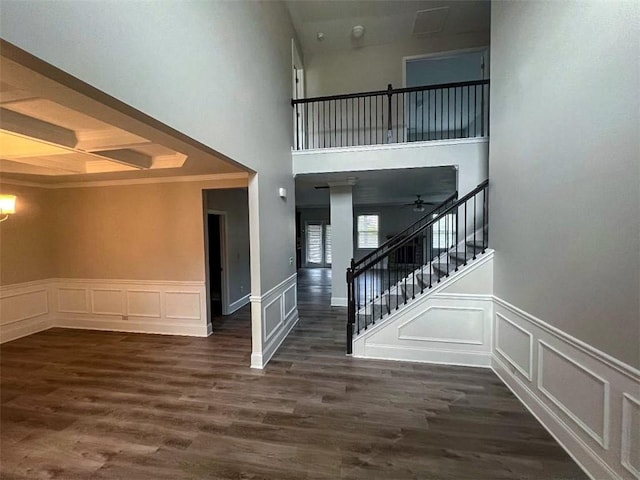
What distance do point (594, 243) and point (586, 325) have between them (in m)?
0.53

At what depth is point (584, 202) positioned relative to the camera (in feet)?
5.66

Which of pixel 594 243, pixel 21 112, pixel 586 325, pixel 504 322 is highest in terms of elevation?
pixel 21 112

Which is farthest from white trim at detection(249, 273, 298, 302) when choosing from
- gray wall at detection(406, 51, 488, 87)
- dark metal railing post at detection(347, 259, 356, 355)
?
gray wall at detection(406, 51, 488, 87)

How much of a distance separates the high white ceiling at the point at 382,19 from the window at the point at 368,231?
6.17m

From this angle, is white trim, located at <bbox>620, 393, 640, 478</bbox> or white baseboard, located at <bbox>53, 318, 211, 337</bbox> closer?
white trim, located at <bbox>620, 393, 640, 478</bbox>

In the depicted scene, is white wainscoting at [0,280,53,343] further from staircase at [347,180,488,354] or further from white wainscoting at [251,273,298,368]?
staircase at [347,180,488,354]

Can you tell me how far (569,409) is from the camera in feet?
6.29

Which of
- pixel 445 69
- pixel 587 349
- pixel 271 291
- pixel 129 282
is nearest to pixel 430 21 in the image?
pixel 445 69

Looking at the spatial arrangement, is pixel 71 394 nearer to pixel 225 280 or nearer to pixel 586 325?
pixel 225 280

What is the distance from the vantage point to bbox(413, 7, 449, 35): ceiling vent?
4.57m

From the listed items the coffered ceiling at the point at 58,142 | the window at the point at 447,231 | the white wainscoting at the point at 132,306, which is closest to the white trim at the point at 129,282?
the white wainscoting at the point at 132,306

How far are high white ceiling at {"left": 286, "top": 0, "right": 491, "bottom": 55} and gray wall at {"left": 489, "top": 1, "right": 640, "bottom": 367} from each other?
2328 mm

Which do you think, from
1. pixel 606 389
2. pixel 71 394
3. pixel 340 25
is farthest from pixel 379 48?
pixel 71 394

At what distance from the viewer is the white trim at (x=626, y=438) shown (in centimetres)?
148
